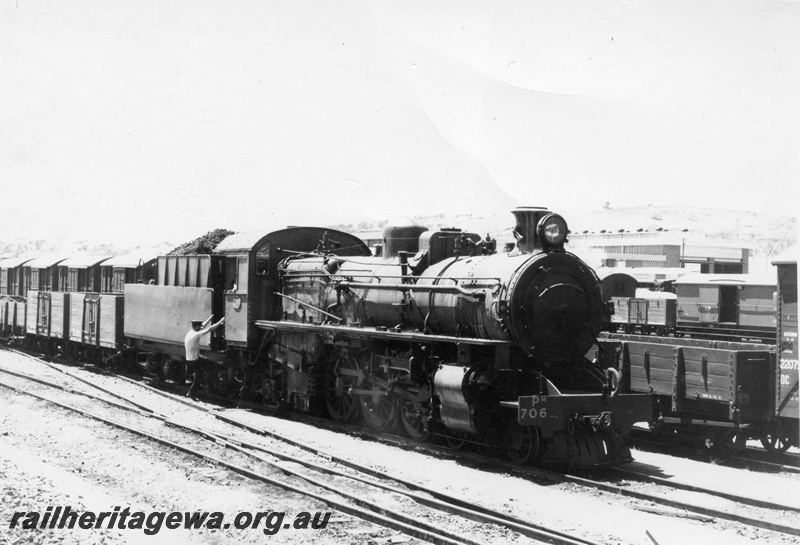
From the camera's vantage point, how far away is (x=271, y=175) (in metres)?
67.6

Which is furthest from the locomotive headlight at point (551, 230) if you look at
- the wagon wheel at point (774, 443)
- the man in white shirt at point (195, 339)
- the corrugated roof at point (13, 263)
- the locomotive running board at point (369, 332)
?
the corrugated roof at point (13, 263)

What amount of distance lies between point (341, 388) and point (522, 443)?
14.8 ft

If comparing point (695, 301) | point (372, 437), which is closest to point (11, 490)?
point (372, 437)

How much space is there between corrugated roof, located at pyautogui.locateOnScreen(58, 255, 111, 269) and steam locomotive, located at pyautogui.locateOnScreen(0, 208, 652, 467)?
9798 mm

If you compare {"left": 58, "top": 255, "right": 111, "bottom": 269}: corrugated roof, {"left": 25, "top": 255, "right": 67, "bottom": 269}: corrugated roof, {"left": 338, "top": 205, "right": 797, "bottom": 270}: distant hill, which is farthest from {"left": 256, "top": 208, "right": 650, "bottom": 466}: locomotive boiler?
{"left": 338, "top": 205, "right": 797, "bottom": 270}: distant hill

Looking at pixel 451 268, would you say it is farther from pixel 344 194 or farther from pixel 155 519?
pixel 344 194

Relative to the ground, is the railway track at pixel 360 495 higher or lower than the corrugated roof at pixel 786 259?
lower

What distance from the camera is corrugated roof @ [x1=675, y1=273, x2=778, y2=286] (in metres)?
24.1

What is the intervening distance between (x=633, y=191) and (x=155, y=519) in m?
89.2

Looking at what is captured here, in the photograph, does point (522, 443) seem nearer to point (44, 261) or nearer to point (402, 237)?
point (402, 237)

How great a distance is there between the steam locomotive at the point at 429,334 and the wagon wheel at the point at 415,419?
4cm

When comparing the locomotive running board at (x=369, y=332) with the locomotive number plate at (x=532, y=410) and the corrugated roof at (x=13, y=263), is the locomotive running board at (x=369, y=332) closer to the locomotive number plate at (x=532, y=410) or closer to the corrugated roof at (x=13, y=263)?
the locomotive number plate at (x=532, y=410)

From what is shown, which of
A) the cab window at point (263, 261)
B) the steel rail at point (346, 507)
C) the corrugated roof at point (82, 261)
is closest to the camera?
the steel rail at point (346, 507)

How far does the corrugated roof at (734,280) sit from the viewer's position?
947 inches
